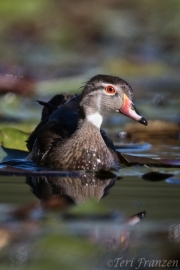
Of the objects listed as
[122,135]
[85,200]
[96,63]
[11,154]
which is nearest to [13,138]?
[11,154]

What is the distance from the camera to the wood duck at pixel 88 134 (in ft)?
20.2

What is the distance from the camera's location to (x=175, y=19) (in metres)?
10.5

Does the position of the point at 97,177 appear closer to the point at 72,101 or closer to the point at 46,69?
the point at 72,101

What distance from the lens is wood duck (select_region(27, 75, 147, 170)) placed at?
6.16 m

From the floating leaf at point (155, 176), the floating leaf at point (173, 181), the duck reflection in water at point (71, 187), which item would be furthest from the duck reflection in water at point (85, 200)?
the floating leaf at point (173, 181)

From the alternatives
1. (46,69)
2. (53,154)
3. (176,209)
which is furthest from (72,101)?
(176,209)

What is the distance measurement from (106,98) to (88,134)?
0.29 meters

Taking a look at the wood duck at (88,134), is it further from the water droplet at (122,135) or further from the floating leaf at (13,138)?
the water droplet at (122,135)

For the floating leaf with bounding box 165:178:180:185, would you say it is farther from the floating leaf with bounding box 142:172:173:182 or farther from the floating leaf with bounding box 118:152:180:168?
the floating leaf with bounding box 118:152:180:168

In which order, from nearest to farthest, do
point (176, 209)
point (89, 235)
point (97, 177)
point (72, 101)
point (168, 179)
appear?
point (89, 235) < point (176, 209) < point (168, 179) < point (97, 177) < point (72, 101)

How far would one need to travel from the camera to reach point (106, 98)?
20.8ft

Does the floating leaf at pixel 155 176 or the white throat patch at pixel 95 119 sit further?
the white throat patch at pixel 95 119

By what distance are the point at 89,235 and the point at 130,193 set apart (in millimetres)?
1158

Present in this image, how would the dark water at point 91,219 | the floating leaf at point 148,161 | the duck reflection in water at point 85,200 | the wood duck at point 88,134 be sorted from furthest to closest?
the wood duck at point 88,134
the floating leaf at point 148,161
the duck reflection in water at point 85,200
the dark water at point 91,219
